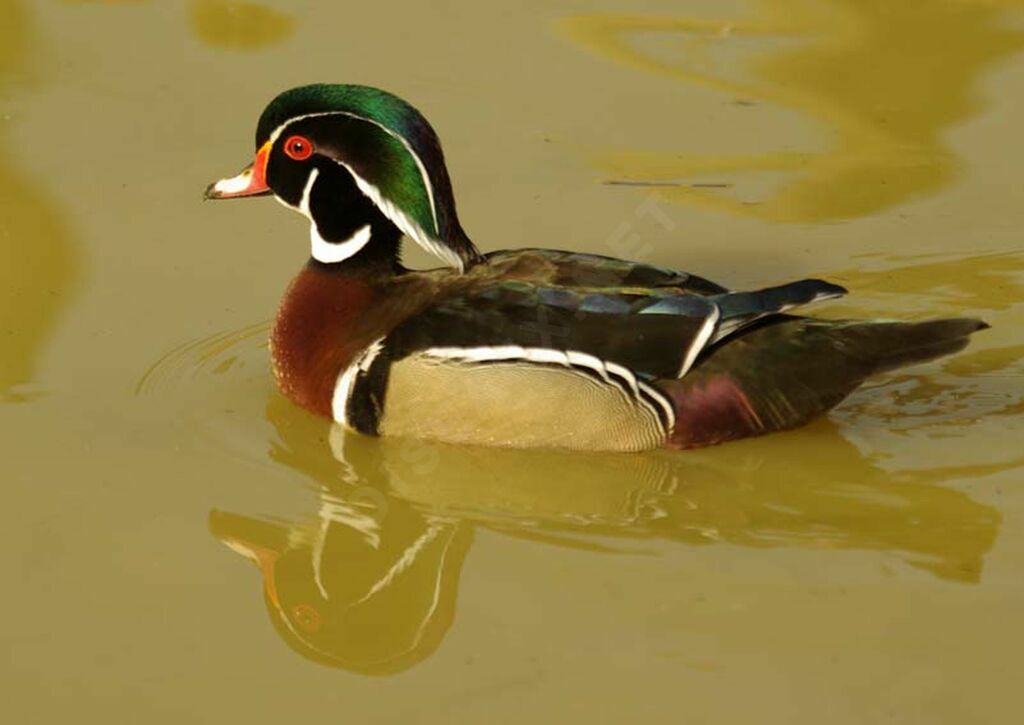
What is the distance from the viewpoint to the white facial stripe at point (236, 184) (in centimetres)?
691

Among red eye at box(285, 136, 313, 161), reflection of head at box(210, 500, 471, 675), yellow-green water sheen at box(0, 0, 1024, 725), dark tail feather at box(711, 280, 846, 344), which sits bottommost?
reflection of head at box(210, 500, 471, 675)

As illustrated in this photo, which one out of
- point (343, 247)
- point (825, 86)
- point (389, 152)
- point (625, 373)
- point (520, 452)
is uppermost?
point (389, 152)

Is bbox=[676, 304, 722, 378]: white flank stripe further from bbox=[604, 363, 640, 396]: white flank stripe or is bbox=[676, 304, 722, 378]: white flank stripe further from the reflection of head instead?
the reflection of head

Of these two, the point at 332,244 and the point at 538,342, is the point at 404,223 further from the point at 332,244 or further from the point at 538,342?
the point at 538,342

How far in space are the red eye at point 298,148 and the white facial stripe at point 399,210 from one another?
50 mm

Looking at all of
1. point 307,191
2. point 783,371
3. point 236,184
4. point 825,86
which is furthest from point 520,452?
point 825,86

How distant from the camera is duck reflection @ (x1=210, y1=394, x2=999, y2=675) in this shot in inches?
215

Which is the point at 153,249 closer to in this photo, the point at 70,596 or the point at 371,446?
the point at 371,446

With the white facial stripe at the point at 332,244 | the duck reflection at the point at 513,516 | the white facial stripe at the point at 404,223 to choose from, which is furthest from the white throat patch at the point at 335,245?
the duck reflection at the point at 513,516

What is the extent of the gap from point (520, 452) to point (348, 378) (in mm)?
649

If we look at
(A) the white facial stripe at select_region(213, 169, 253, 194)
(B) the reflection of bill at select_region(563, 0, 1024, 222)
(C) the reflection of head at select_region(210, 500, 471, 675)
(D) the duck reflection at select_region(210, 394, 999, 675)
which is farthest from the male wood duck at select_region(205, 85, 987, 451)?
(B) the reflection of bill at select_region(563, 0, 1024, 222)

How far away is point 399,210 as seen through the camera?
663 centimetres

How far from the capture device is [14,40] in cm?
973

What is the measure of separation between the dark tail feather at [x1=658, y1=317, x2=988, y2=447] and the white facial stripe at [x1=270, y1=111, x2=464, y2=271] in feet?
2.97
